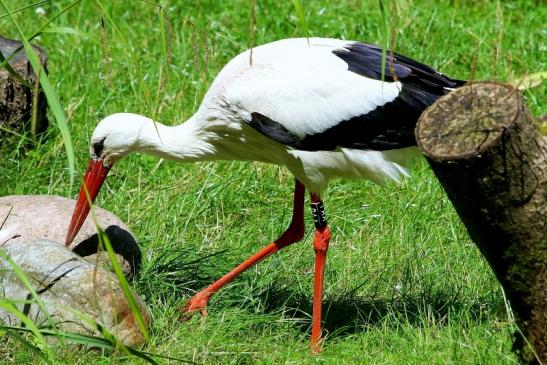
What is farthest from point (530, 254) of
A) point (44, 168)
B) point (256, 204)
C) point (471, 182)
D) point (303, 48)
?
point (44, 168)

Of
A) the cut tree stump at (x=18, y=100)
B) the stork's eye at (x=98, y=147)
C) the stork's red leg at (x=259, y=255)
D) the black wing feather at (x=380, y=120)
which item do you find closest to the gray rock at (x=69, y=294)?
the stork's red leg at (x=259, y=255)

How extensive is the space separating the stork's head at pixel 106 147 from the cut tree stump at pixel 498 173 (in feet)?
6.59

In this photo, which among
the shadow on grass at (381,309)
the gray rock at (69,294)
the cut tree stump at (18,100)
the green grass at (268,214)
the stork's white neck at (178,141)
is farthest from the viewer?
the cut tree stump at (18,100)

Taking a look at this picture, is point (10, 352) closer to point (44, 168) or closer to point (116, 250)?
point (116, 250)

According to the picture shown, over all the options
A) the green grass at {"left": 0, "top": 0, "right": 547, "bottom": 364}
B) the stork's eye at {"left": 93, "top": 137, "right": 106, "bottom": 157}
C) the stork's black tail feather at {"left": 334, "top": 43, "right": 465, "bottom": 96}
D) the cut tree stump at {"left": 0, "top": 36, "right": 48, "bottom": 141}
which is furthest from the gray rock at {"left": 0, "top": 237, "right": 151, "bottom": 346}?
the cut tree stump at {"left": 0, "top": 36, "right": 48, "bottom": 141}

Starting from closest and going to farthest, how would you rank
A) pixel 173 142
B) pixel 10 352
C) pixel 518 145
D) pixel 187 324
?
pixel 518 145
pixel 10 352
pixel 187 324
pixel 173 142

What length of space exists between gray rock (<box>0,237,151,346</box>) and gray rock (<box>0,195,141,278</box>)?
44 cm

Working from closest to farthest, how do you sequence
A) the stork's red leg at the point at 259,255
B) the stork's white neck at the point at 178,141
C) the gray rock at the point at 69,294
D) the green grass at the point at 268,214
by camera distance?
1. the gray rock at the point at 69,294
2. the green grass at the point at 268,214
3. the stork's red leg at the point at 259,255
4. the stork's white neck at the point at 178,141

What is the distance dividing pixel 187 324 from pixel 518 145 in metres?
1.99

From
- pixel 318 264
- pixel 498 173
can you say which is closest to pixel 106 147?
pixel 318 264

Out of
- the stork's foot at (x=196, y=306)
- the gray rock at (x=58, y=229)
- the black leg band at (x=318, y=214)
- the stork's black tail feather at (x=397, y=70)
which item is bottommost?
the stork's foot at (x=196, y=306)

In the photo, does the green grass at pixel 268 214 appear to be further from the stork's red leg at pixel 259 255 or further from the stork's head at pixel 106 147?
the stork's head at pixel 106 147

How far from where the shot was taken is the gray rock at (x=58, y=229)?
192 inches

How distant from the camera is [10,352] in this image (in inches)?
164
